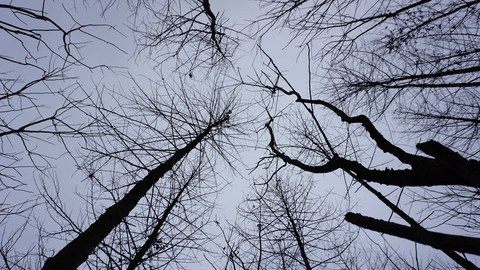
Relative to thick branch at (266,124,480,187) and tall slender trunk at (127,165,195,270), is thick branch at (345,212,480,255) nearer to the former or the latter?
thick branch at (266,124,480,187)

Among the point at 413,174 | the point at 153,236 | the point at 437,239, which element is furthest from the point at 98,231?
the point at 413,174

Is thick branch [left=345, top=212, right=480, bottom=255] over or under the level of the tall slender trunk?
under

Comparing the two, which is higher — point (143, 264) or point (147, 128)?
point (147, 128)

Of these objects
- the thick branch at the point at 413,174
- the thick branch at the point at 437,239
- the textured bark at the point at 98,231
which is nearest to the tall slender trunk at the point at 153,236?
the textured bark at the point at 98,231

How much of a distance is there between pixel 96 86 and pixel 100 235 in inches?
71.2

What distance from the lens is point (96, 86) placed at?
3.56 meters

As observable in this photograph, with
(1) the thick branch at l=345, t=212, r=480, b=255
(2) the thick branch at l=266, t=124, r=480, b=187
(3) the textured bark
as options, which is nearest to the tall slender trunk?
(3) the textured bark

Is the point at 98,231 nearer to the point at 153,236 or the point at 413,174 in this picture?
the point at 153,236

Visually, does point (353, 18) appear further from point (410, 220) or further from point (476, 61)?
point (410, 220)

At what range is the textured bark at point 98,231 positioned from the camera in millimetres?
2252

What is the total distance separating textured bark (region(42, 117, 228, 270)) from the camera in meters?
2.25

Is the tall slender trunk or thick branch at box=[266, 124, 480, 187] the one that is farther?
the tall slender trunk

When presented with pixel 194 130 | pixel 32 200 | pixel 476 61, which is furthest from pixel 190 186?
pixel 476 61

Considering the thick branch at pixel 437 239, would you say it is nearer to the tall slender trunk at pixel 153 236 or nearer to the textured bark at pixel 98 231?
the textured bark at pixel 98 231
